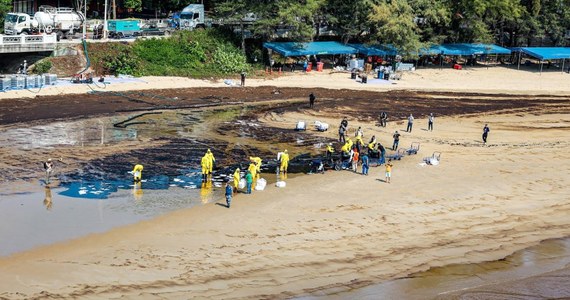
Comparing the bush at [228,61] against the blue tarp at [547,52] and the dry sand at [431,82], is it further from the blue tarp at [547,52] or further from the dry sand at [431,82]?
the blue tarp at [547,52]

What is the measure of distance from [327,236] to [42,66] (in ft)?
125

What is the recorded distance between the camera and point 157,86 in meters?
60.5

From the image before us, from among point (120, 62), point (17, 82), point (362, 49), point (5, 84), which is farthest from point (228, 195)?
point (362, 49)

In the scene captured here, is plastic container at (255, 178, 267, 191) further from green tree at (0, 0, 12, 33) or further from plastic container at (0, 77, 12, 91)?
green tree at (0, 0, 12, 33)

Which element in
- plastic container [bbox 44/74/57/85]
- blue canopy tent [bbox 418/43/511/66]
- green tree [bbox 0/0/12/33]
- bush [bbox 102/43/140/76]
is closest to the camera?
plastic container [bbox 44/74/57/85]

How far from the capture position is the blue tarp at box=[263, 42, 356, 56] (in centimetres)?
6938

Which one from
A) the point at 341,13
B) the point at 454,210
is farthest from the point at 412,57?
the point at 454,210

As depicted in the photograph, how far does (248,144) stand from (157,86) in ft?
Result: 63.9

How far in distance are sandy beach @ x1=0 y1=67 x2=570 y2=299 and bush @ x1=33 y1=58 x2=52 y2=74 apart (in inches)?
1211

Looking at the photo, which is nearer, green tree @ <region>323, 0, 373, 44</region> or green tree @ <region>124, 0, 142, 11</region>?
green tree @ <region>323, 0, 373, 44</region>

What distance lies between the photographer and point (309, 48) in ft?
235

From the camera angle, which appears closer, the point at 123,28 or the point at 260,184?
the point at 260,184

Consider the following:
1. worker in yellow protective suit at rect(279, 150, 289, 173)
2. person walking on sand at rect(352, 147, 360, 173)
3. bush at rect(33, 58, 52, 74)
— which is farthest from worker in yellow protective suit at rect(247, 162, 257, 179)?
bush at rect(33, 58, 52, 74)

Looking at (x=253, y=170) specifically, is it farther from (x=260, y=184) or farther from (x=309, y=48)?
(x=309, y=48)
